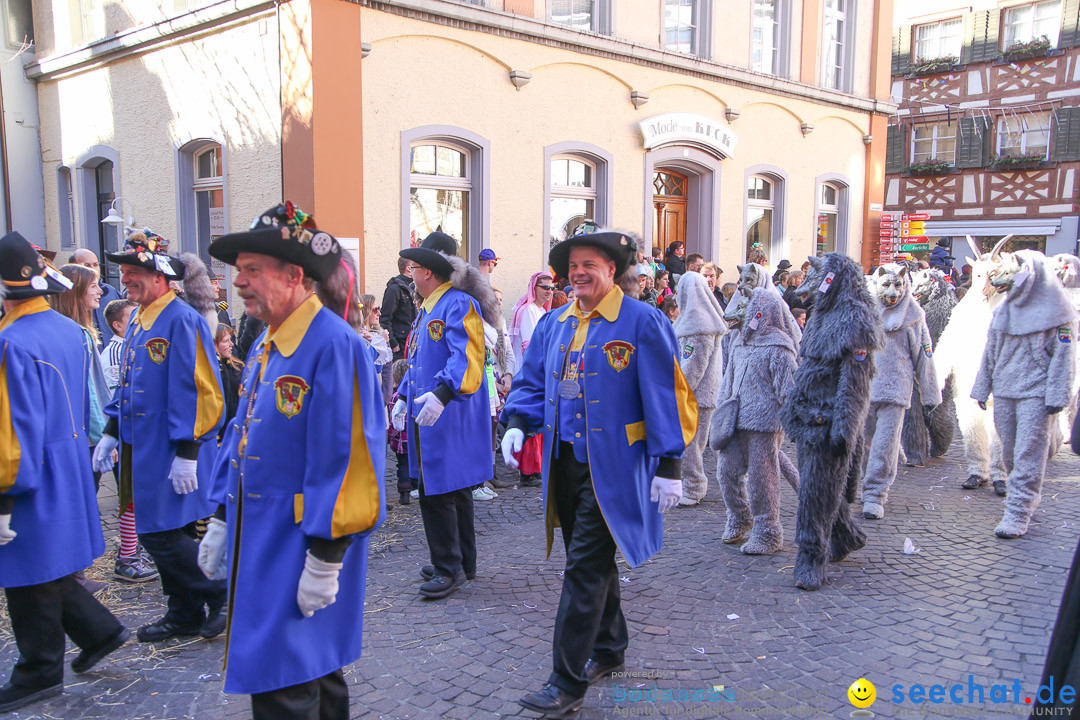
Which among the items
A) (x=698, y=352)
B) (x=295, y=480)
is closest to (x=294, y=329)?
(x=295, y=480)

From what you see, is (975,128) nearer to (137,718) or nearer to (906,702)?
(906,702)

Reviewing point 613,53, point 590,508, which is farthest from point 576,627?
point 613,53

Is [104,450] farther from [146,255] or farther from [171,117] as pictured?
[171,117]

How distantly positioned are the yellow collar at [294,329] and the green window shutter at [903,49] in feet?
105

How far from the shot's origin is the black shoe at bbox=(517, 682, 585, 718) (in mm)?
3416

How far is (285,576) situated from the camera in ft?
8.39

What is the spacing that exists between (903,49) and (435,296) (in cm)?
3029

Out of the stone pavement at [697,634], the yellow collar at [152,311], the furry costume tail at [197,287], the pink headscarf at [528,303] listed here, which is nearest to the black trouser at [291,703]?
the stone pavement at [697,634]

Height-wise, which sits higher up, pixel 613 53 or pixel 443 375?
pixel 613 53

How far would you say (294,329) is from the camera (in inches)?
106

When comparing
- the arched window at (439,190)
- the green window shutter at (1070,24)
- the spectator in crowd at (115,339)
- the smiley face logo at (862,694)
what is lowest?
the smiley face logo at (862,694)

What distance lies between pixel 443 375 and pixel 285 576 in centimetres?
226

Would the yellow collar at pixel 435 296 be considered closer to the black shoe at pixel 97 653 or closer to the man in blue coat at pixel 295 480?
the man in blue coat at pixel 295 480

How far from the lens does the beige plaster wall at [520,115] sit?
9641 mm
